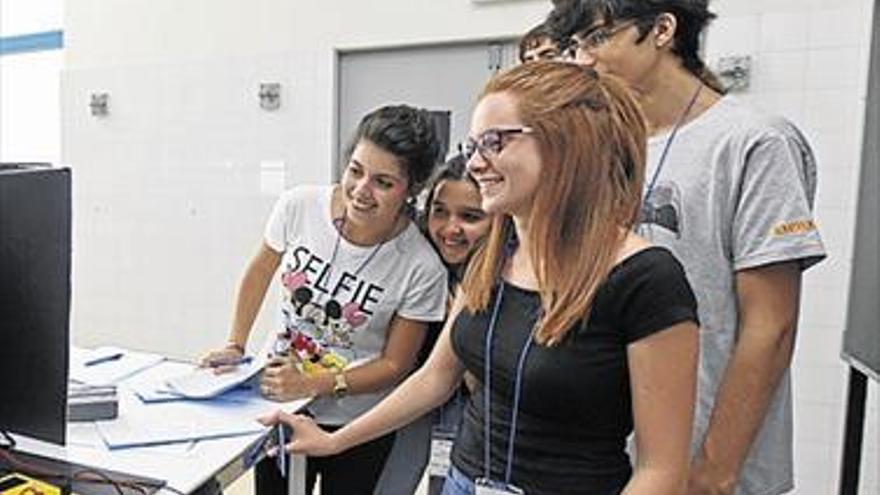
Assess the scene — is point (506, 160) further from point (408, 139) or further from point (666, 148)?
point (408, 139)

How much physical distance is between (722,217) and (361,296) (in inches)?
31.0

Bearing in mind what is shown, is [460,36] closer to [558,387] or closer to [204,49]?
[204,49]

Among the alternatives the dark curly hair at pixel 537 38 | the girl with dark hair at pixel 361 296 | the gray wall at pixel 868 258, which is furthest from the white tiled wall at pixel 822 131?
the girl with dark hair at pixel 361 296

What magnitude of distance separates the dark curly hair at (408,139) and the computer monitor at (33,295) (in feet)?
2.47

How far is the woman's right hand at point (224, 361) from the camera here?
172cm

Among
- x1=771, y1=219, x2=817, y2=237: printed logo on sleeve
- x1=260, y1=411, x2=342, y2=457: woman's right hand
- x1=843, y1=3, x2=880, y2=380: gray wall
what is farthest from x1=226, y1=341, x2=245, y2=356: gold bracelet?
x1=843, y1=3, x2=880, y2=380: gray wall

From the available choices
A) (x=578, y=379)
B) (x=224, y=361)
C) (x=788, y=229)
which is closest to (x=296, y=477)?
(x=224, y=361)

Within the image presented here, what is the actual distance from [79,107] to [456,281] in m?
3.43

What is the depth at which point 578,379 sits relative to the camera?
989mm

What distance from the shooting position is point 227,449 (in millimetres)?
1342

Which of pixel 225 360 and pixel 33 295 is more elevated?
pixel 33 295

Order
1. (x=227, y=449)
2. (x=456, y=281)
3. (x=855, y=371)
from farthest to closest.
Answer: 1. (x=855, y=371)
2. (x=456, y=281)
3. (x=227, y=449)

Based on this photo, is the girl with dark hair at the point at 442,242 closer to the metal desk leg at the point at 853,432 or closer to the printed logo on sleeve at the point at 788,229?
the printed logo on sleeve at the point at 788,229

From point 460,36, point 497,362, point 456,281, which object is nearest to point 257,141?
point 460,36
